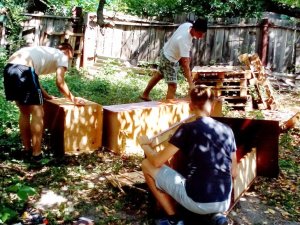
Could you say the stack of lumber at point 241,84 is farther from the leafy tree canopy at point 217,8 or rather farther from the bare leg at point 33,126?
the leafy tree canopy at point 217,8

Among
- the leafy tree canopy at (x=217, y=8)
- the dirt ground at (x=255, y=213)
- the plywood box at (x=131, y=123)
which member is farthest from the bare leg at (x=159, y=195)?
the leafy tree canopy at (x=217, y=8)

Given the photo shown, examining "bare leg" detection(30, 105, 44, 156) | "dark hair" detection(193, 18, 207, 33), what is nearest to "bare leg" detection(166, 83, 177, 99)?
"dark hair" detection(193, 18, 207, 33)

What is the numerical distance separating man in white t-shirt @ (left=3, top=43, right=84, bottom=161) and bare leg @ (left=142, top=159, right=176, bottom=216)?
209cm

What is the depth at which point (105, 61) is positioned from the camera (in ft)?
44.9

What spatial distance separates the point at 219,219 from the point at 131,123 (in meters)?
2.90

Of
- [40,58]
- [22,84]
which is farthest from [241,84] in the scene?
[22,84]

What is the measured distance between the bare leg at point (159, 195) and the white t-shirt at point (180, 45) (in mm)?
3190

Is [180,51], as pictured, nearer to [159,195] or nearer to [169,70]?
[169,70]

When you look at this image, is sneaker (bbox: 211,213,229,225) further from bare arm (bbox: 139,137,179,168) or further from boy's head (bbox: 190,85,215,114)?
boy's head (bbox: 190,85,215,114)

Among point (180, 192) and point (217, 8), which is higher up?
point (217, 8)

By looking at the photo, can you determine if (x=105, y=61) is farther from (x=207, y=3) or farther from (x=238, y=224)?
(x=238, y=224)

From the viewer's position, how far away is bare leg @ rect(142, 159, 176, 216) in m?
3.85

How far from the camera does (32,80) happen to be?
5250 mm

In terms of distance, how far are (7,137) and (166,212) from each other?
12.1ft
